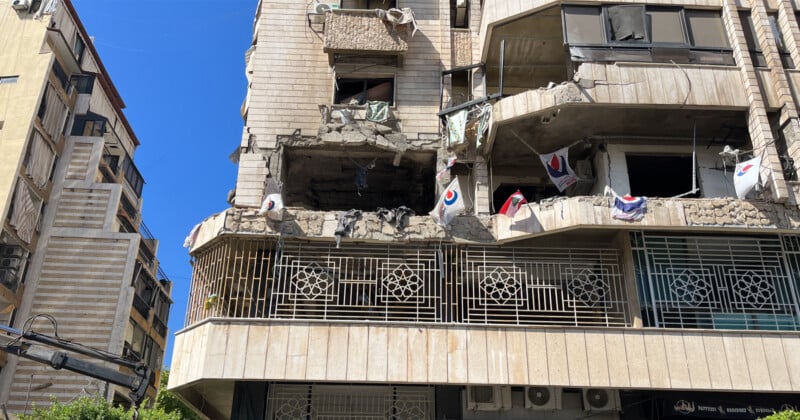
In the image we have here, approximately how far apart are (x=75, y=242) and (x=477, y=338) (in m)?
21.6

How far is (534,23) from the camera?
17.0 metres

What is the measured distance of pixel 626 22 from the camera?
15.8 meters

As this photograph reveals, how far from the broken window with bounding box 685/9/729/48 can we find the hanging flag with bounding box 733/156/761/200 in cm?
345

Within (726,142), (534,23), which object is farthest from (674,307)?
(534,23)

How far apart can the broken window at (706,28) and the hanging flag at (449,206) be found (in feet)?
22.5

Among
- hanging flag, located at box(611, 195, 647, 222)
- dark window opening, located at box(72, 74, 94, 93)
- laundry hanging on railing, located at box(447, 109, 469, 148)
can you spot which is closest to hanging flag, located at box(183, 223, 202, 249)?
laundry hanging on railing, located at box(447, 109, 469, 148)

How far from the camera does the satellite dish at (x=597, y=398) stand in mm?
13812

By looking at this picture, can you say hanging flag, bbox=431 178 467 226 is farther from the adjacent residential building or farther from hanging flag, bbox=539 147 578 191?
the adjacent residential building

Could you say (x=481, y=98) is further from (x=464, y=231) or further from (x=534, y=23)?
(x=464, y=231)

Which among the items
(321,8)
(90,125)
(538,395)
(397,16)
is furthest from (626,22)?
(90,125)

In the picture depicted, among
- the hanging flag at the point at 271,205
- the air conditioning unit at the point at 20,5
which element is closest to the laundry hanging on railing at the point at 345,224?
the hanging flag at the point at 271,205

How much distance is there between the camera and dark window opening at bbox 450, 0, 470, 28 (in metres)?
19.4

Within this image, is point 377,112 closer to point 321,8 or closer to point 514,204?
point 321,8

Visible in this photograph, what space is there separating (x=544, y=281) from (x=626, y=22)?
6522mm
